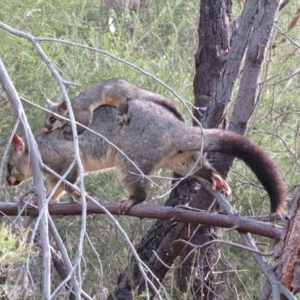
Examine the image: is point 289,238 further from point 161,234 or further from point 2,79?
point 161,234

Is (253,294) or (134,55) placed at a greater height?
(134,55)

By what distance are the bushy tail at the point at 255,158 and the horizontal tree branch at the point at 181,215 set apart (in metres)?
0.23

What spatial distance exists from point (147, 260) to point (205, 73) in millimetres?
1627

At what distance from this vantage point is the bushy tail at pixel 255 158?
4.64 m

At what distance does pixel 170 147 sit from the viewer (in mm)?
5270

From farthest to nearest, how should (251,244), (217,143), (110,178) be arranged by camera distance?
(110,178)
(217,143)
(251,244)

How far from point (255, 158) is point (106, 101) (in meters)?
1.23

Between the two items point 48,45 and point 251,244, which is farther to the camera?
point 48,45

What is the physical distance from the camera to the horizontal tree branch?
Answer: 4.41 m

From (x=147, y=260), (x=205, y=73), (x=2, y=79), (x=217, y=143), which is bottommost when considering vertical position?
(x=147, y=260)

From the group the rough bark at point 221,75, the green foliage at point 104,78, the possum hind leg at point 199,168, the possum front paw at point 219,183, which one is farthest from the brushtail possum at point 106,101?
the green foliage at point 104,78

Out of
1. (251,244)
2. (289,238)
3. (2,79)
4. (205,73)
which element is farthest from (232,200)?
(2,79)

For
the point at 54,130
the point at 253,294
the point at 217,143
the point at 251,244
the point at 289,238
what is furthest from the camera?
the point at 253,294

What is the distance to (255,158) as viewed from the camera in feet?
15.9
